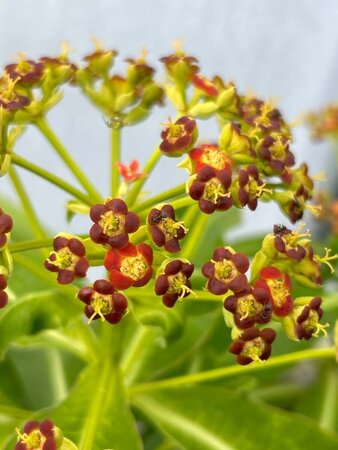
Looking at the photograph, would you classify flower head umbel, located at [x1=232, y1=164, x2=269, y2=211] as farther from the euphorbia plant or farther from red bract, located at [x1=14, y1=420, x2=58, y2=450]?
Result: red bract, located at [x1=14, y1=420, x2=58, y2=450]

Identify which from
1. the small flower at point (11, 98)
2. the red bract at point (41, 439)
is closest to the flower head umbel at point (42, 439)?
the red bract at point (41, 439)

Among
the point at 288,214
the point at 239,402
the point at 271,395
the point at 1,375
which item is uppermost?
the point at 288,214

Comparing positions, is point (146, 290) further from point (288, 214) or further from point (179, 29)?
point (179, 29)

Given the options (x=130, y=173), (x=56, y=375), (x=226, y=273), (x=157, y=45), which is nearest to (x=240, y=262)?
(x=226, y=273)

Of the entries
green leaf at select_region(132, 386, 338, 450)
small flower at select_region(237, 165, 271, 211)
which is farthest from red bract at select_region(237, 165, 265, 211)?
green leaf at select_region(132, 386, 338, 450)

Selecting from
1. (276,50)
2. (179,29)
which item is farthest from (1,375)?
(276,50)

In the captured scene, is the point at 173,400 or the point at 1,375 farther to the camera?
the point at 1,375
